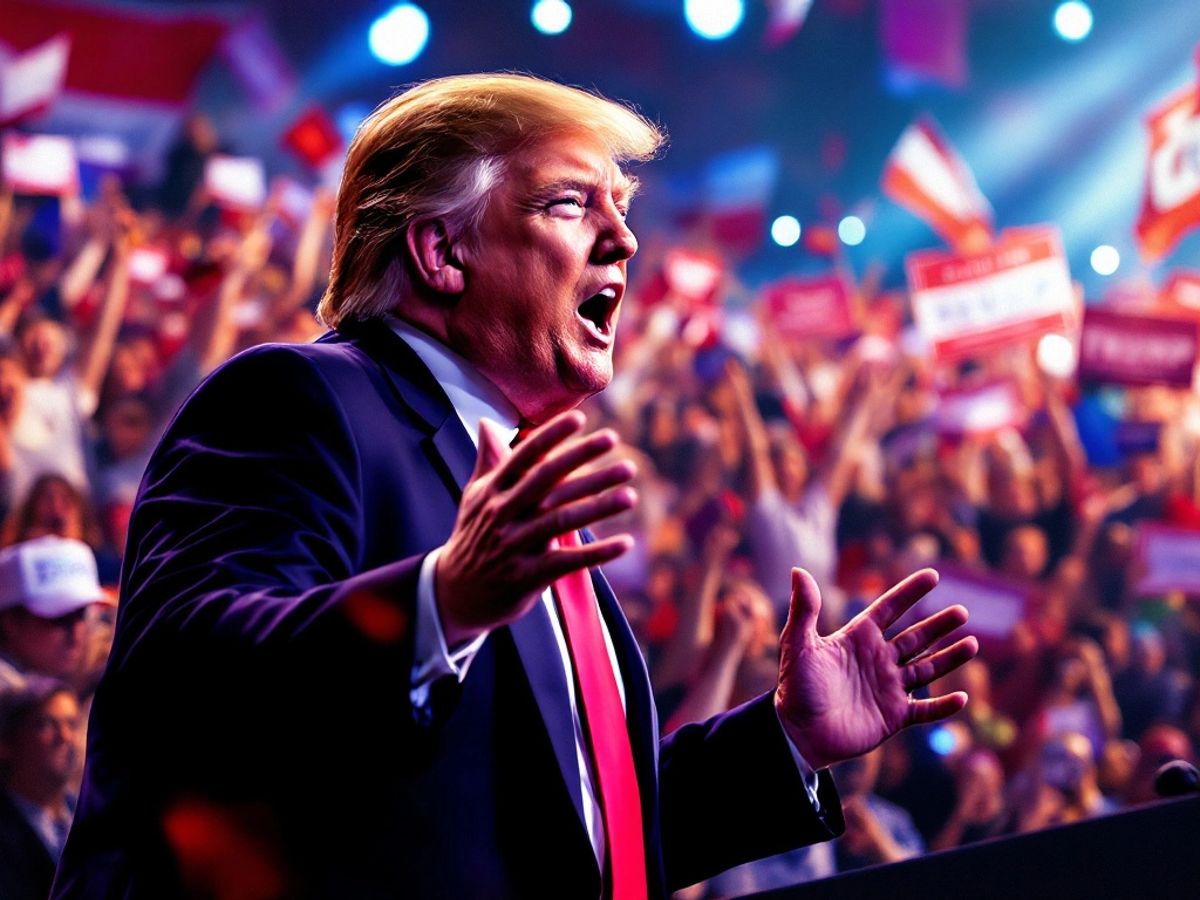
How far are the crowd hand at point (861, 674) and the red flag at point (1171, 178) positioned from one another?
4902 mm

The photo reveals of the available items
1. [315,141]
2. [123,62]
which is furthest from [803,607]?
[123,62]

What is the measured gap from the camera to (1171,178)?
5676 mm

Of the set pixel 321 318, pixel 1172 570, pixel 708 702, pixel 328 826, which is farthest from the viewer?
pixel 1172 570

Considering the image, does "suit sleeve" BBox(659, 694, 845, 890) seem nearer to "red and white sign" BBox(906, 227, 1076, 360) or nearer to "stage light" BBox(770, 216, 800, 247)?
"red and white sign" BBox(906, 227, 1076, 360)

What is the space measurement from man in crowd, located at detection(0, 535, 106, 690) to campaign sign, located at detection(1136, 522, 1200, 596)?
3.61 m

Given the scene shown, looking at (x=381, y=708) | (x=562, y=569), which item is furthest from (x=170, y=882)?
(x=562, y=569)

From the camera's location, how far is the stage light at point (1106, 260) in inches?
304

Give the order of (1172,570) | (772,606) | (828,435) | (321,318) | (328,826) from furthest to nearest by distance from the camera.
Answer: (828,435)
(1172,570)
(772,606)
(321,318)
(328,826)

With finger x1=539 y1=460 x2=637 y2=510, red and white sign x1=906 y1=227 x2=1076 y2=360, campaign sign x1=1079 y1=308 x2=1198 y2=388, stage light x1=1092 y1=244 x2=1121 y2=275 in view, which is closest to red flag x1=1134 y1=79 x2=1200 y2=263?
campaign sign x1=1079 y1=308 x2=1198 y2=388

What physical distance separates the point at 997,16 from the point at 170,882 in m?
7.97

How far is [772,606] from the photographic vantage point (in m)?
4.34

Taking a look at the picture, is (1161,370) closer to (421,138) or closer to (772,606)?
(772,606)

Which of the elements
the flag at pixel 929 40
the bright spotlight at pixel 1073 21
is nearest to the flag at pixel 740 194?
the flag at pixel 929 40

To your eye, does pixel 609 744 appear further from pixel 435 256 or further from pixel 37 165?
pixel 37 165
